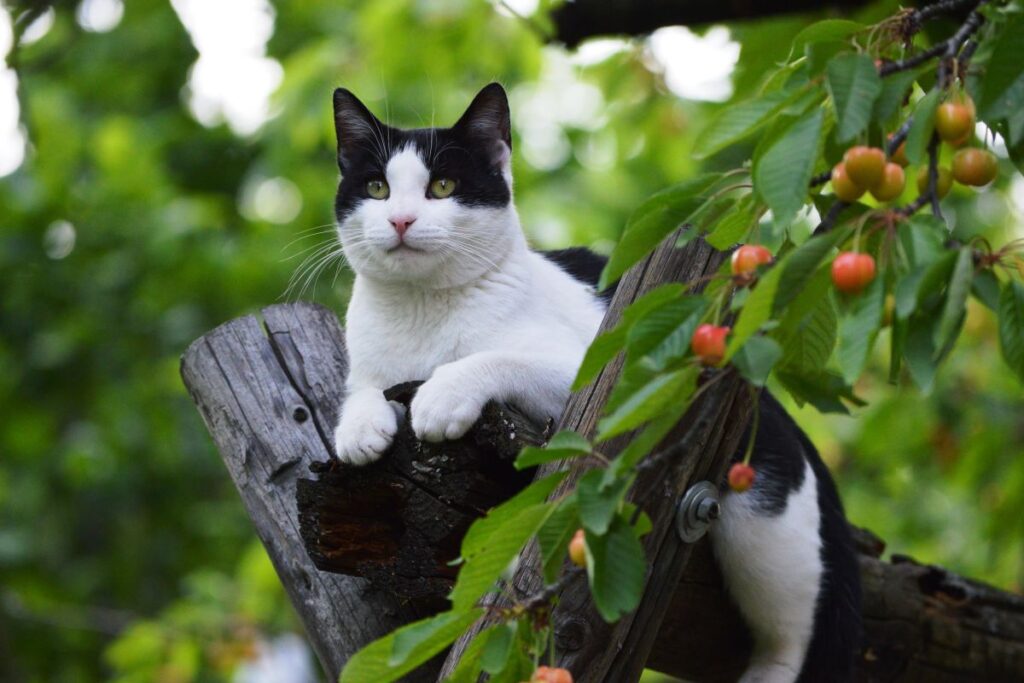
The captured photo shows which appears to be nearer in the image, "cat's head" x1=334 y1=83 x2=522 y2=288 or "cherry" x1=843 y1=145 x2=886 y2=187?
"cherry" x1=843 y1=145 x2=886 y2=187

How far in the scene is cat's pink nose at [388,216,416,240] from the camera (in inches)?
100

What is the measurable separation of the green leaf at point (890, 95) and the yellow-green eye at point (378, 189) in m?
1.63

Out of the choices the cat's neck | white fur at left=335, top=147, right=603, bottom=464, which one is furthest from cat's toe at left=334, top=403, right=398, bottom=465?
the cat's neck

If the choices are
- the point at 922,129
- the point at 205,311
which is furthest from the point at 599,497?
the point at 205,311

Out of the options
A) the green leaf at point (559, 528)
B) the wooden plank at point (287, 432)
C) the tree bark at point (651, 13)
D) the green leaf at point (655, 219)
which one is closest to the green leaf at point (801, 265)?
the green leaf at point (655, 219)

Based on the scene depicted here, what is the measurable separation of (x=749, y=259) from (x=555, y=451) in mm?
309

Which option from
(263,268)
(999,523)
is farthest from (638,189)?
(999,523)

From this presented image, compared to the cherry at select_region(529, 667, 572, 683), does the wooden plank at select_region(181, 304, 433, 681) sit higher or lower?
lower

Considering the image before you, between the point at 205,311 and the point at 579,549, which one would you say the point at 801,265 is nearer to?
the point at 579,549

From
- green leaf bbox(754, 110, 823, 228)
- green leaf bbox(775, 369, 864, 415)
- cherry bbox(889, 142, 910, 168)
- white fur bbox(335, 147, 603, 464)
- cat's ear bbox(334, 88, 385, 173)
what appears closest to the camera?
green leaf bbox(754, 110, 823, 228)

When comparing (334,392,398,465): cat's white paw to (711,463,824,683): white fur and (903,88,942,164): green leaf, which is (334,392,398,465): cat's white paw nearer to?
(711,463,824,683): white fur

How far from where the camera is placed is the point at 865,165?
3.94 feet

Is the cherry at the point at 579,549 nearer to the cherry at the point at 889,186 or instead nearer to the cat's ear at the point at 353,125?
the cherry at the point at 889,186

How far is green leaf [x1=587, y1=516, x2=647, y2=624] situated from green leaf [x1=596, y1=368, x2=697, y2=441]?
0.59ft
